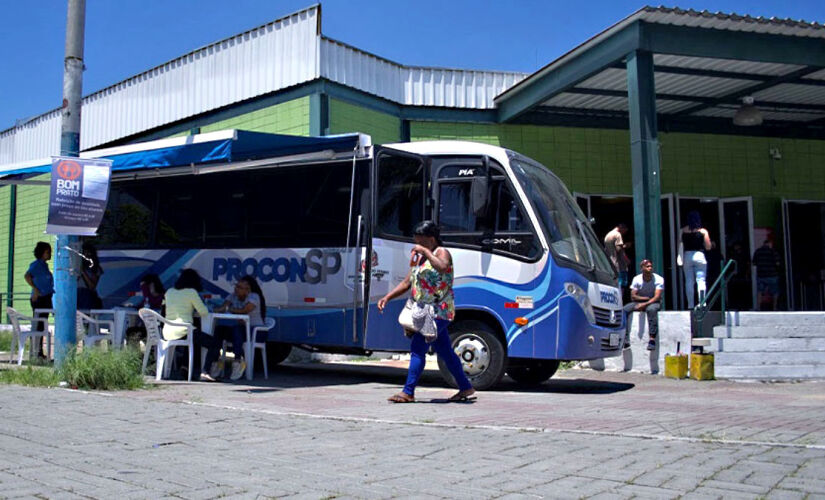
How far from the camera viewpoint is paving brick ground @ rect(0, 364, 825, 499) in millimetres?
4633

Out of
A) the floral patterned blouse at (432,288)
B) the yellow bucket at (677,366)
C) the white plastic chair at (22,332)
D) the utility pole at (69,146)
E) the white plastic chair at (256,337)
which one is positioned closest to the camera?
the floral patterned blouse at (432,288)

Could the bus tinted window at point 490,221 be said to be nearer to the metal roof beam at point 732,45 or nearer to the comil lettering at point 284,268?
the comil lettering at point 284,268

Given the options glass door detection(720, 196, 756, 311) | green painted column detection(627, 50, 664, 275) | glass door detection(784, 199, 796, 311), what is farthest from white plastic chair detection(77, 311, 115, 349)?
glass door detection(784, 199, 796, 311)

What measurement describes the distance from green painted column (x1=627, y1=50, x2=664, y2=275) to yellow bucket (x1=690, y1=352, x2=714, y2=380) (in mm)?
1798

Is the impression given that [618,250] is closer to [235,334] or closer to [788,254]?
[235,334]

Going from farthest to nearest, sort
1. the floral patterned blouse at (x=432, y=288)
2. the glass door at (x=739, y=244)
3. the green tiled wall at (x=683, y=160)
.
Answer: the glass door at (x=739, y=244) → the green tiled wall at (x=683, y=160) → the floral patterned blouse at (x=432, y=288)

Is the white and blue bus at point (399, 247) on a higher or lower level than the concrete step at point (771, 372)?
higher

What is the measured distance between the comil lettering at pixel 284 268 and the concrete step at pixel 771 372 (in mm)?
5778

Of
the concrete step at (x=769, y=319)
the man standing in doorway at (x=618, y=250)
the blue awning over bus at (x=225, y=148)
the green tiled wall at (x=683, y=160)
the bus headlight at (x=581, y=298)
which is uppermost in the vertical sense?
the green tiled wall at (x=683, y=160)

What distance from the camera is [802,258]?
1981cm

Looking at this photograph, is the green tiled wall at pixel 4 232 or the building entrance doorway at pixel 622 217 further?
the green tiled wall at pixel 4 232

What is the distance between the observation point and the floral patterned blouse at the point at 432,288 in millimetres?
8477

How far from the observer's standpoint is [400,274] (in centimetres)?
1048

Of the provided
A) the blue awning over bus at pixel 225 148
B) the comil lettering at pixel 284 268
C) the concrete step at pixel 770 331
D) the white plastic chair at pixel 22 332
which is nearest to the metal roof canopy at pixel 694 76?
the concrete step at pixel 770 331
